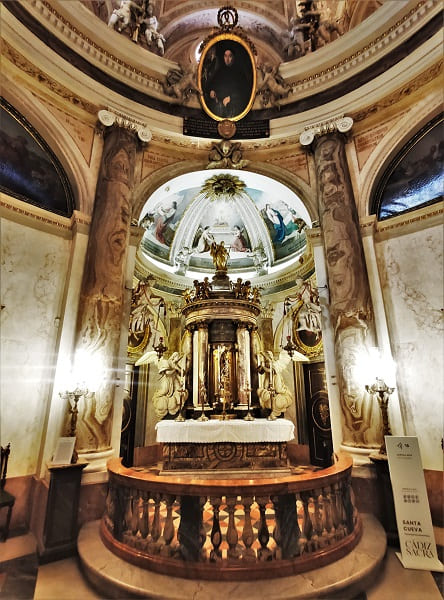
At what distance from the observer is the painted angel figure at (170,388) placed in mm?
6609

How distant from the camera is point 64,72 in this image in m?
5.73

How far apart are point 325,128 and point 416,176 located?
219cm

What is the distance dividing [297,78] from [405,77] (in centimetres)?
247

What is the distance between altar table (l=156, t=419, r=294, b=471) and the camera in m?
5.64

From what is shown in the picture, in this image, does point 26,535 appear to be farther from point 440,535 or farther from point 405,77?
point 405,77

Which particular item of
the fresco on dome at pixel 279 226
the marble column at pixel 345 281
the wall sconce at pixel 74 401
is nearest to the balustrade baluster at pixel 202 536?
the wall sconce at pixel 74 401

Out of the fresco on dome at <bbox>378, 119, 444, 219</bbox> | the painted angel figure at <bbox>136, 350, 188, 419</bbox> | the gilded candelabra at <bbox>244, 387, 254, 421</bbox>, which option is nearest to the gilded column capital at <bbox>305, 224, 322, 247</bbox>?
the fresco on dome at <bbox>378, 119, 444, 219</bbox>

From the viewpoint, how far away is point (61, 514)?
3.59 m

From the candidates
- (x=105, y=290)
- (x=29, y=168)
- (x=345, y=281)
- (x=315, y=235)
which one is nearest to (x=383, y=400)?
(x=345, y=281)

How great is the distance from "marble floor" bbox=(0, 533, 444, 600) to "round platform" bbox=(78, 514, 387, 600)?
92 millimetres

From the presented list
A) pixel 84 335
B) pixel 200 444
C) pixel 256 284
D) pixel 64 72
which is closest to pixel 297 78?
pixel 64 72

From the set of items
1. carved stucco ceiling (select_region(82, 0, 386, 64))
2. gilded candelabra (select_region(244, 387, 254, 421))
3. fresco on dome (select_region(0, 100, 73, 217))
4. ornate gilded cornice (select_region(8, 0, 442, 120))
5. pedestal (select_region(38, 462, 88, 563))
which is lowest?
pedestal (select_region(38, 462, 88, 563))

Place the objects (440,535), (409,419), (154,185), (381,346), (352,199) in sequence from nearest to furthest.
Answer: (440,535) → (409,419) → (381,346) → (352,199) → (154,185)

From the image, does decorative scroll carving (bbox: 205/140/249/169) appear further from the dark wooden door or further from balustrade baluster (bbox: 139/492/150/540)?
balustrade baluster (bbox: 139/492/150/540)
